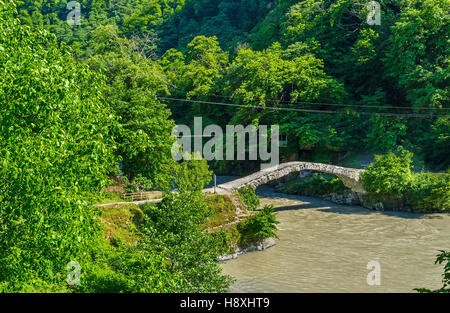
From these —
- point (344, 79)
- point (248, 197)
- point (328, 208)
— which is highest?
point (344, 79)

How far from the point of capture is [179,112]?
58.2m

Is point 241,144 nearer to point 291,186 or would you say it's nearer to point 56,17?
point 291,186

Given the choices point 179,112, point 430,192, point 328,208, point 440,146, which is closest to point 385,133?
point 440,146

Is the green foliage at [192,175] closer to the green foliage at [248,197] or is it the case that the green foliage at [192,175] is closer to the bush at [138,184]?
the bush at [138,184]

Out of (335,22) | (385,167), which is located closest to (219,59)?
(335,22)

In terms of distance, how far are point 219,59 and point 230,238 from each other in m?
40.4

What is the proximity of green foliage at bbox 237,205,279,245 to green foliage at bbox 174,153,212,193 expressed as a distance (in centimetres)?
298

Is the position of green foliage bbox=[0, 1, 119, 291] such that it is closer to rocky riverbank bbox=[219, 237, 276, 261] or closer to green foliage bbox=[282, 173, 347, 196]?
rocky riverbank bbox=[219, 237, 276, 261]

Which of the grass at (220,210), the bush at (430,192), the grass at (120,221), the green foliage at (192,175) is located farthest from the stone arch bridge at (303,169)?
the grass at (120,221)

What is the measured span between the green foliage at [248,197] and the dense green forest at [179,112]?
359cm

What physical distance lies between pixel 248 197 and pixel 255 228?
435cm

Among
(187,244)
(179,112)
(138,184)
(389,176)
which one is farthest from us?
(179,112)

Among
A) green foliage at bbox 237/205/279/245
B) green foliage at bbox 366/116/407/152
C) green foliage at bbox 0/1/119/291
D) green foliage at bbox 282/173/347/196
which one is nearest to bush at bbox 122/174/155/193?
green foliage at bbox 237/205/279/245

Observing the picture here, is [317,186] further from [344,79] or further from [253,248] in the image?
[253,248]
